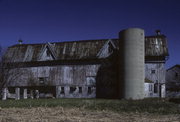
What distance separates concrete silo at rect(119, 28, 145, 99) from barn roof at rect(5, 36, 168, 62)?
21.8 feet

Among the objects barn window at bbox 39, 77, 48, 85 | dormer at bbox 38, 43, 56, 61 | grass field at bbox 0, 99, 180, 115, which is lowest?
grass field at bbox 0, 99, 180, 115

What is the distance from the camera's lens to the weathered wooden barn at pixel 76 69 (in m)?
33.6

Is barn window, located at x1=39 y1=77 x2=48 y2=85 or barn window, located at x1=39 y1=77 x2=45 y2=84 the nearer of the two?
barn window, located at x1=39 y1=77 x2=48 y2=85

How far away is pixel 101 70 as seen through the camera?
34.7 meters

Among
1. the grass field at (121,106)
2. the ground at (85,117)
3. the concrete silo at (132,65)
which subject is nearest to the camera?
the ground at (85,117)

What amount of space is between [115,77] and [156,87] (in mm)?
5950

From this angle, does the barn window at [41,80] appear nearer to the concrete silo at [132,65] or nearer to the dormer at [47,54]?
the dormer at [47,54]

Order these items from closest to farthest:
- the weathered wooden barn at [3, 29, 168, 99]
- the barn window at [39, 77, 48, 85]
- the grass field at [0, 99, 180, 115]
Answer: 1. the grass field at [0, 99, 180, 115]
2. the weathered wooden barn at [3, 29, 168, 99]
3. the barn window at [39, 77, 48, 85]

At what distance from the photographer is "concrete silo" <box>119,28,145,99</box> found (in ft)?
88.9

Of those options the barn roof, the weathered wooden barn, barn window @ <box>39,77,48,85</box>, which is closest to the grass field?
the weathered wooden barn

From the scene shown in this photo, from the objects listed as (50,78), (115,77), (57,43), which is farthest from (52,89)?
(115,77)

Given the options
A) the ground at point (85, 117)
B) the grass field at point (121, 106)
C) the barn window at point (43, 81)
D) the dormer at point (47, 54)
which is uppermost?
the dormer at point (47, 54)

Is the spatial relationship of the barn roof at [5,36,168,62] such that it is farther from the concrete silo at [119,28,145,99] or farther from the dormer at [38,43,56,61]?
the concrete silo at [119,28,145,99]

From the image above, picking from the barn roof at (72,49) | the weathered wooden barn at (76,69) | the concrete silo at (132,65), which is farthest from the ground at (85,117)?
the barn roof at (72,49)
